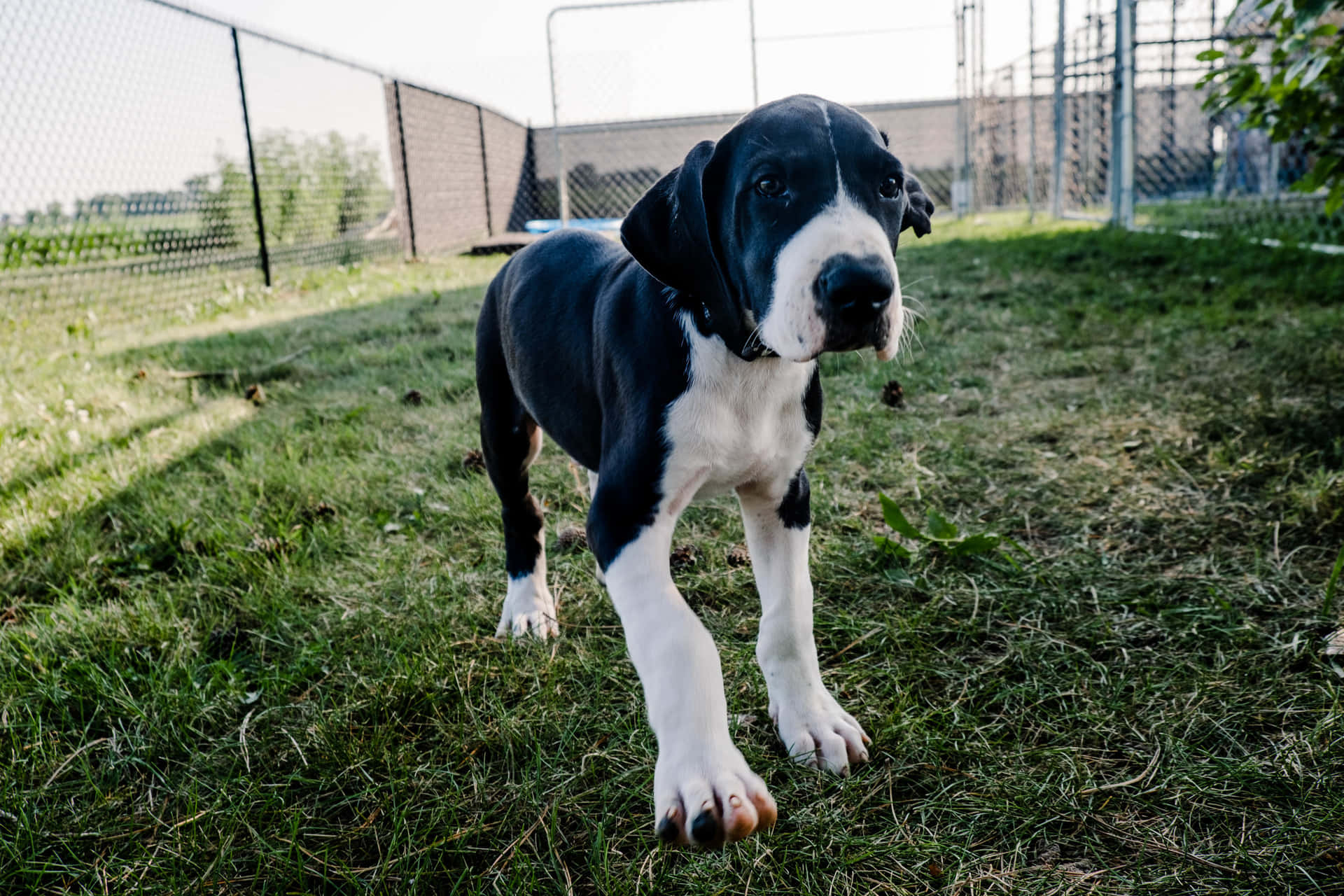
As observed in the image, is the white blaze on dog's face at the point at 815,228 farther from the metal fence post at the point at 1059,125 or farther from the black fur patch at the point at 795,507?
the metal fence post at the point at 1059,125

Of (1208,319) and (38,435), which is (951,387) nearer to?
(1208,319)

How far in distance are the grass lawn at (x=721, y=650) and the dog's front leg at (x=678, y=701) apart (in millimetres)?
213

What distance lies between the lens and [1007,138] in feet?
65.0

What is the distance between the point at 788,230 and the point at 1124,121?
398 inches

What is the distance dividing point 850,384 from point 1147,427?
1.50 meters

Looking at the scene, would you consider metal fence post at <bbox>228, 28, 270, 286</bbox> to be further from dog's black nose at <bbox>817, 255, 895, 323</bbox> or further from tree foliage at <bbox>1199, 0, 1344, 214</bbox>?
dog's black nose at <bbox>817, 255, 895, 323</bbox>

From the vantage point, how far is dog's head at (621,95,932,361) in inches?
62.6

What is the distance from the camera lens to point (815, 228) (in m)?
1.64

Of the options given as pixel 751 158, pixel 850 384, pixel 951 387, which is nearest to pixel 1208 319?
pixel 951 387

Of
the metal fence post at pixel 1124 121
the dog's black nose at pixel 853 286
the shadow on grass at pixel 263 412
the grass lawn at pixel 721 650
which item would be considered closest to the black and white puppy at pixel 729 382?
the dog's black nose at pixel 853 286

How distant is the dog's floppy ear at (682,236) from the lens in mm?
1855

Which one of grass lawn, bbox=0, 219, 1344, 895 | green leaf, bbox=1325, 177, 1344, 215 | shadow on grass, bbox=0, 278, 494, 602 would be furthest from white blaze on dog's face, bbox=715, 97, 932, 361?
green leaf, bbox=1325, 177, 1344, 215

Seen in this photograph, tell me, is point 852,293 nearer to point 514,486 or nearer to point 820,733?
point 820,733

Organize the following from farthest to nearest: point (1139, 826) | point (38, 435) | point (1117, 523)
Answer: point (38, 435) → point (1117, 523) → point (1139, 826)
